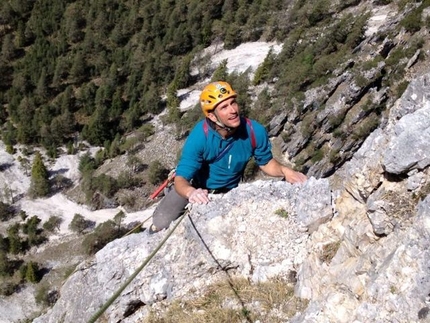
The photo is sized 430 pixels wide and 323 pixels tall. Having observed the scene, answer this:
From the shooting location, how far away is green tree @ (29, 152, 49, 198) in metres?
60.7

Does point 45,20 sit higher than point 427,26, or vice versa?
point 45,20

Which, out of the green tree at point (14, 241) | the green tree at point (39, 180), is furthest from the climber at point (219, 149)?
the green tree at point (39, 180)

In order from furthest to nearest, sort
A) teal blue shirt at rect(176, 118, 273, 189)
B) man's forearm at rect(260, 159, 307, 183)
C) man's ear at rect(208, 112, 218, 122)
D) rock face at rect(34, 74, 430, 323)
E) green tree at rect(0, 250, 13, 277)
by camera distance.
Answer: green tree at rect(0, 250, 13, 277) → man's forearm at rect(260, 159, 307, 183) → teal blue shirt at rect(176, 118, 273, 189) → man's ear at rect(208, 112, 218, 122) → rock face at rect(34, 74, 430, 323)

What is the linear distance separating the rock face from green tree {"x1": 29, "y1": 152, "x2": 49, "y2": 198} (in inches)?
2061

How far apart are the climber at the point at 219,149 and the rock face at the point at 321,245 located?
1.93ft

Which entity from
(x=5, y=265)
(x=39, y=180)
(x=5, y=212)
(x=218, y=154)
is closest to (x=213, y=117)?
(x=218, y=154)

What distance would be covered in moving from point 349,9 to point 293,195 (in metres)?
73.4

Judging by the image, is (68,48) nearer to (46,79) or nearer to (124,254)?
(46,79)

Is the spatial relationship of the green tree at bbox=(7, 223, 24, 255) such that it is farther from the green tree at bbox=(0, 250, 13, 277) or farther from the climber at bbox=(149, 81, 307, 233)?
the climber at bbox=(149, 81, 307, 233)

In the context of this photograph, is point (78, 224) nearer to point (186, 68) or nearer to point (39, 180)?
point (39, 180)

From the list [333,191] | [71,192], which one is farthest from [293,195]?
[71,192]

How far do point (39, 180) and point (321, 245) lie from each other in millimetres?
58637

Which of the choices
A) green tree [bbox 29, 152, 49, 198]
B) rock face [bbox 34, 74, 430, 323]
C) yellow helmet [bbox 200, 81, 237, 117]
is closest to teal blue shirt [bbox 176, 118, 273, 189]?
yellow helmet [bbox 200, 81, 237, 117]

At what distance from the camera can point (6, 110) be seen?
7744 cm
